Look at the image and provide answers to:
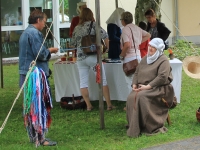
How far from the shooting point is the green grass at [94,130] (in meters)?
5.64

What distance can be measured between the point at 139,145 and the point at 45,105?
4.09ft

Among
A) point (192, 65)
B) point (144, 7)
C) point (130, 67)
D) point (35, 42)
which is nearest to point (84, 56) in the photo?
point (130, 67)

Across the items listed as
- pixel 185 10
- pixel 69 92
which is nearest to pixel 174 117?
pixel 69 92

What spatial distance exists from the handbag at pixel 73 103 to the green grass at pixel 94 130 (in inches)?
4.1

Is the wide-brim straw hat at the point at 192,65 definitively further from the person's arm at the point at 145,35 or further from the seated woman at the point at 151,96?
the seated woman at the point at 151,96

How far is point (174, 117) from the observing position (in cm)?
698

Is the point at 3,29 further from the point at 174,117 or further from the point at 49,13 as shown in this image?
the point at 174,117

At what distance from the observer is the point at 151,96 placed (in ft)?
19.6

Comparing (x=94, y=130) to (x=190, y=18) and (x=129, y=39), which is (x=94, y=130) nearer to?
(x=129, y=39)

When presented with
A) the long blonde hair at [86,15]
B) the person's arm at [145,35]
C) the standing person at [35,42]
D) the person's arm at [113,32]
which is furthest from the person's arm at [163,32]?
the standing person at [35,42]

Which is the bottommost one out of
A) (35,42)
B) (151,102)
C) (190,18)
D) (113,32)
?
(151,102)

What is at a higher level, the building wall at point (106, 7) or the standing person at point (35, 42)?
the building wall at point (106, 7)

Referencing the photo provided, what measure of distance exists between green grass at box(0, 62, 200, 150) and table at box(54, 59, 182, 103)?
0.77 ft

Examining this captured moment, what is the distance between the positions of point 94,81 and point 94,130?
187 cm
